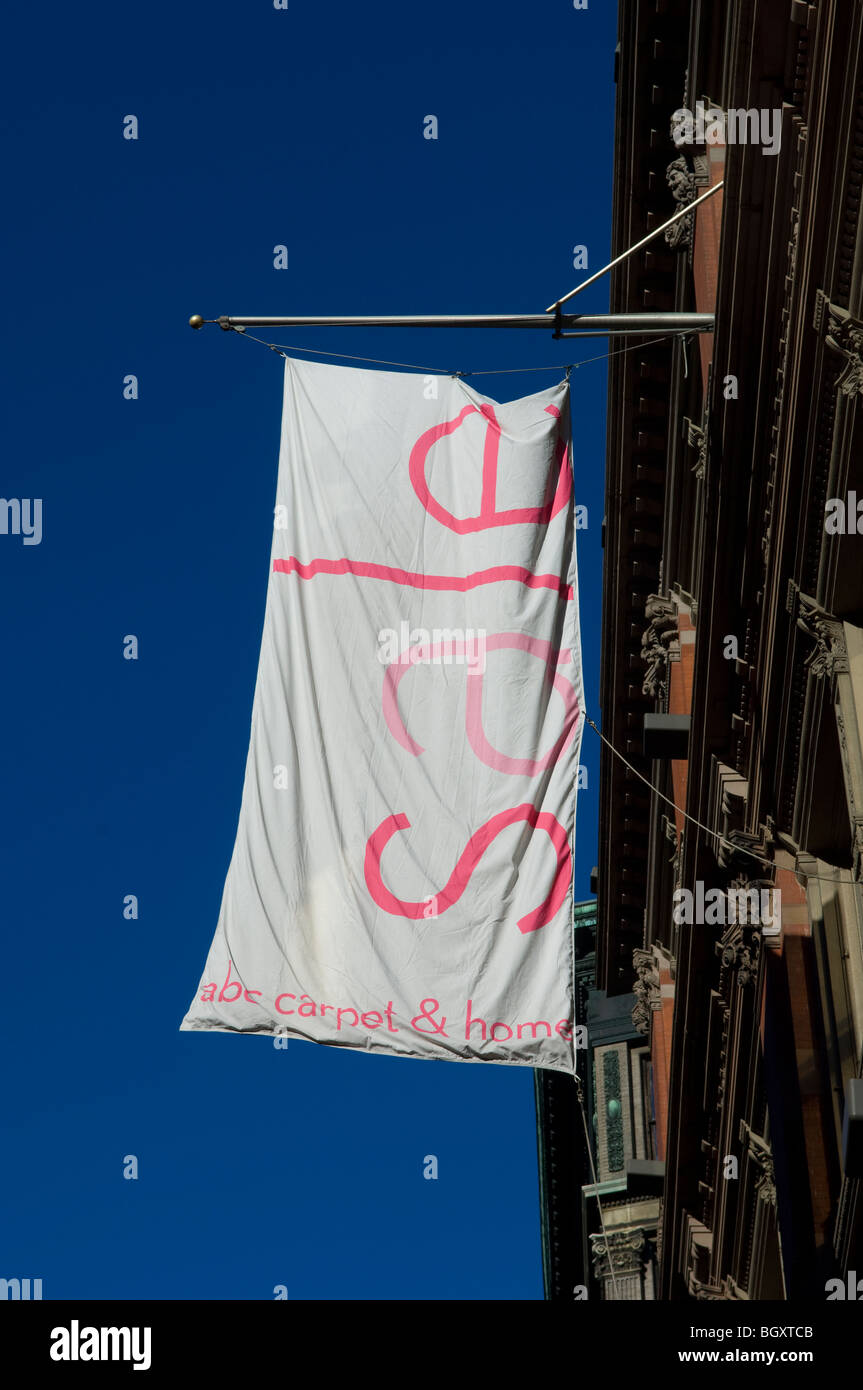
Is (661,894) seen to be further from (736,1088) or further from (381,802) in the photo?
(381,802)

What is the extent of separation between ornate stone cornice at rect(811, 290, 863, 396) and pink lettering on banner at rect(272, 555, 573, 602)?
250 centimetres

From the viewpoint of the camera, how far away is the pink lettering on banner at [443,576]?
12383 millimetres

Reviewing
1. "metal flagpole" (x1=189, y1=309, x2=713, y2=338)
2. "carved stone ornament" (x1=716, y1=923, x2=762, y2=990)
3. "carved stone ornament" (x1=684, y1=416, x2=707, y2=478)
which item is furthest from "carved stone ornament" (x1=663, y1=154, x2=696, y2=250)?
"carved stone ornament" (x1=716, y1=923, x2=762, y2=990)

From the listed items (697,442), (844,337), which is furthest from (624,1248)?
(844,337)

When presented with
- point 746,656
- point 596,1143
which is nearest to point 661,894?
point 746,656

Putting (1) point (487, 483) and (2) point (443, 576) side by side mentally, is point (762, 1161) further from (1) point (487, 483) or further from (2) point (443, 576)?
(1) point (487, 483)

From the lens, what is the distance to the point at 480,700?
1198 centimetres

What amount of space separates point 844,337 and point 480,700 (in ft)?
12.2

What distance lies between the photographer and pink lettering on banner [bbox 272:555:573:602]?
12383 mm

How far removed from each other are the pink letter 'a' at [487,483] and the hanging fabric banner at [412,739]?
0.06 feet

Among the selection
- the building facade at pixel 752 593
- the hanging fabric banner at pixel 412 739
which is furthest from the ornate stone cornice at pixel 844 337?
the hanging fabric banner at pixel 412 739

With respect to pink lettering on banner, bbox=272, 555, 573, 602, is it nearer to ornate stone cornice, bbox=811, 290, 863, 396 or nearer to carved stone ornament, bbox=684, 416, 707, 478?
ornate stone cornice, bbox=811, 290, 863, 396
